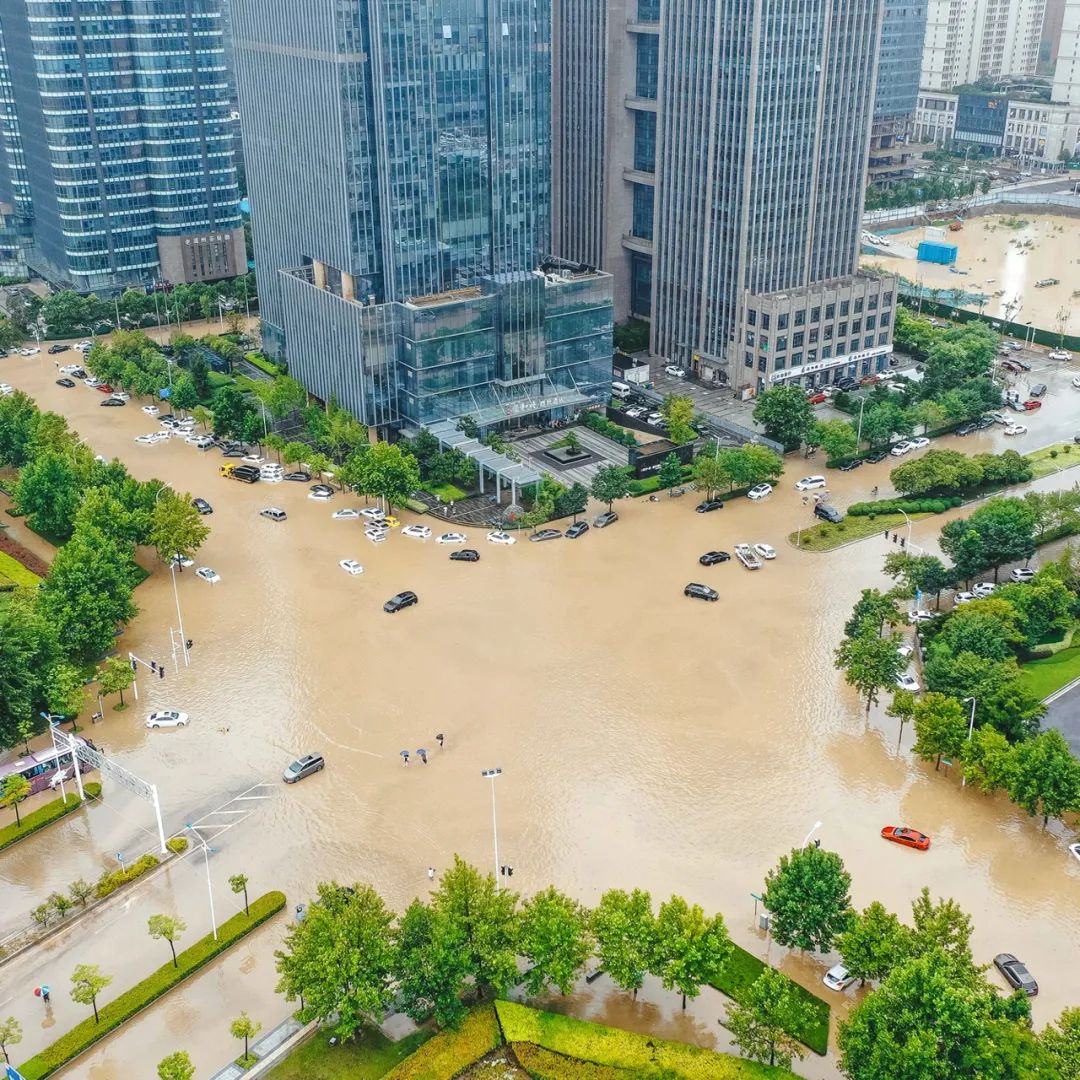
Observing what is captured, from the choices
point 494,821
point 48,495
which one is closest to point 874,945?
point 494,821

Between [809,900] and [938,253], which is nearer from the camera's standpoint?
[809,900]

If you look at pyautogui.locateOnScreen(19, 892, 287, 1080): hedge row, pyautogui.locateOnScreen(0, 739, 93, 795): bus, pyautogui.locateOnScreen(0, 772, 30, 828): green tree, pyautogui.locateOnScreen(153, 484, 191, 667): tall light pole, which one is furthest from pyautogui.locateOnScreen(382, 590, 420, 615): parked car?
Answer: pyautogui.locateOnScreen(19, 892, 287, 1080): hedge row

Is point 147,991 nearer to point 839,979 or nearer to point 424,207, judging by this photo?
point 839,979

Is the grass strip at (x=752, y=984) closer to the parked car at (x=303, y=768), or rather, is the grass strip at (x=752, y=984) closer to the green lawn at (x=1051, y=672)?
the parked car at (x=303, y=768)

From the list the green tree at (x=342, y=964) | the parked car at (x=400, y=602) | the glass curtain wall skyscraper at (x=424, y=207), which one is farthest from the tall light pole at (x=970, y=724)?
the glass curtain wall skyscraper at (x=424, y=207)

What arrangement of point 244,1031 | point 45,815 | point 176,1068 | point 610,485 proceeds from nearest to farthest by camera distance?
point 176,1068
point 244,1031
point 45,815
point 610,485

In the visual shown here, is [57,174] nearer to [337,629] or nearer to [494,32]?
[494,32]
